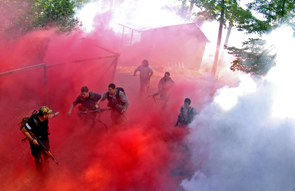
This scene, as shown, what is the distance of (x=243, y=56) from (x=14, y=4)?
9650 millimetres

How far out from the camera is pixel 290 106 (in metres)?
4.13

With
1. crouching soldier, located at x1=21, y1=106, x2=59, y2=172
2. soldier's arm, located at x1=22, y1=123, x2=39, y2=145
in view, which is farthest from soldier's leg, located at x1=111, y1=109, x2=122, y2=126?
soldier's arm, located at x1=22, y1=123, x2=39, y2=145

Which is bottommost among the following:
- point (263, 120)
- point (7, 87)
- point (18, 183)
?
point (18, 183)

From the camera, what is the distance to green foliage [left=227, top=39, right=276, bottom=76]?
271 inches

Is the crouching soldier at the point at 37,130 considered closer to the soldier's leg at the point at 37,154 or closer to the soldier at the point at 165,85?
the soldier's leg at the point at 37,154

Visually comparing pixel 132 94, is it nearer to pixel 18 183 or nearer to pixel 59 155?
pixel 59 155

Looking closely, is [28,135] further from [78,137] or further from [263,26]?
[263,26]

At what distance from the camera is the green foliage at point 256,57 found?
689 cm

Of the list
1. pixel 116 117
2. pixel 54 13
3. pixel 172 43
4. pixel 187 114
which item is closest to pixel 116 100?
pixel 116 117

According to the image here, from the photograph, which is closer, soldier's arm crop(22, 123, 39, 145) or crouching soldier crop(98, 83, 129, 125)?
soldier's arm crop(22, 123, 39, 145)

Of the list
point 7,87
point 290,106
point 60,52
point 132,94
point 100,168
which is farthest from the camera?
point 132,94

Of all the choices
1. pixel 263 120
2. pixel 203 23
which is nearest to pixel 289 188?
pixel 263 120

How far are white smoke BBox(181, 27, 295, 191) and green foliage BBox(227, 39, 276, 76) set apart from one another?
64.6 inches

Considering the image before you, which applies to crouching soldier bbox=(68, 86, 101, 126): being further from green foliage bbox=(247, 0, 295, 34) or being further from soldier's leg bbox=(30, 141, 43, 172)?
green foliage bbox=(247, 0, 295, 34)
